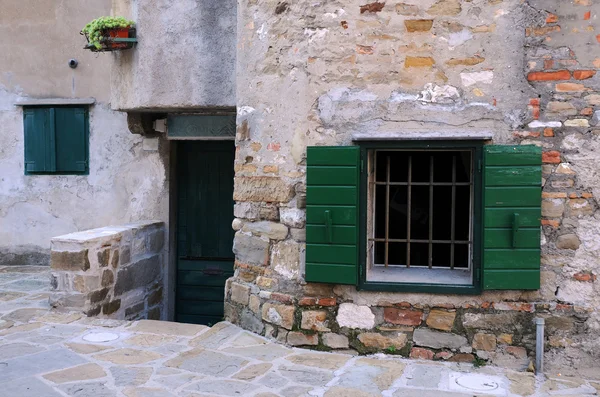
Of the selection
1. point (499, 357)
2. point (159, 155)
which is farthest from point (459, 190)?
point (159, 155)

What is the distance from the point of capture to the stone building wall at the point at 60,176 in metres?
7.35

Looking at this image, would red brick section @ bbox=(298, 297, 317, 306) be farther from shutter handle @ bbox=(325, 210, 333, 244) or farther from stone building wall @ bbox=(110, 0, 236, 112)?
stone building wall @ bbox=(110, 0, 236, 112)

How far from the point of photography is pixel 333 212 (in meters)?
4.43

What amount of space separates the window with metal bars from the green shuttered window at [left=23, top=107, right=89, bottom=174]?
4.29 metres

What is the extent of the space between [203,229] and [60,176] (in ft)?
6.63

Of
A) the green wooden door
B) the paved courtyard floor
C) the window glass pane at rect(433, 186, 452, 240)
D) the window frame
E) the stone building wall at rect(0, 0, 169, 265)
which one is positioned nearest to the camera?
the paved courtyard floor

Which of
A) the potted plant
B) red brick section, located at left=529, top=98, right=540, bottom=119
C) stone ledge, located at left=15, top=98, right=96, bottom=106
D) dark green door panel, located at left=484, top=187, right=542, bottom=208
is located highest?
the potted plant

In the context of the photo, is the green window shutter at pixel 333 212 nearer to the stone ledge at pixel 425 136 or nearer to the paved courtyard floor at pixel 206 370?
the stone ledge at pixel 425 136

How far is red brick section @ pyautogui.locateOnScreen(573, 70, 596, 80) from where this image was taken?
415 centimetres

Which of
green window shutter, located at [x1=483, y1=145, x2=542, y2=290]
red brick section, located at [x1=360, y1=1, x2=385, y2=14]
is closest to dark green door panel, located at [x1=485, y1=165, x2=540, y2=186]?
green window shutter, located at [x1=483, y1=145, x2=542, y2=290]

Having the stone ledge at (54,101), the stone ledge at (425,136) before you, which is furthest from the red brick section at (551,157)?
the stone ledge at (54,101)

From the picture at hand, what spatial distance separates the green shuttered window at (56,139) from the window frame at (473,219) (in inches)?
174

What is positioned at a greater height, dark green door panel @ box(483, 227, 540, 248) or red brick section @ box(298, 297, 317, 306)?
dark green door panel @ box(483, 227, 540, 248)

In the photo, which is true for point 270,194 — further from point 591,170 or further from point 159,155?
point 159,155
